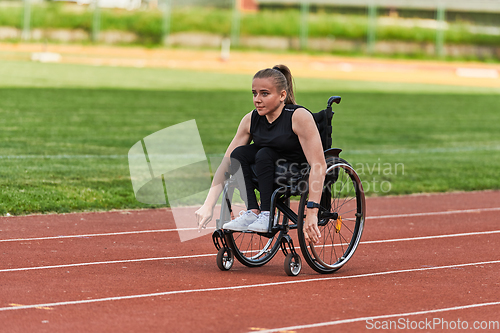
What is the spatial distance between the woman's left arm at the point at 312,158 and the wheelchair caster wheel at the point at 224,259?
0.64m

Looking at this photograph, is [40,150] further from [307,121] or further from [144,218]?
[307,121]

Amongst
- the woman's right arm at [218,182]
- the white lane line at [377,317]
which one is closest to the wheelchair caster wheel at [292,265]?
the woman's right arm at [218,182]

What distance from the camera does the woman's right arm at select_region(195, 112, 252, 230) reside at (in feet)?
17.2

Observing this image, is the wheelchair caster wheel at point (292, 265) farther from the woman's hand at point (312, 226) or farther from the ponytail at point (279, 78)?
the ponytail at point (279, 78)

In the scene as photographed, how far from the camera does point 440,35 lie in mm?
49656

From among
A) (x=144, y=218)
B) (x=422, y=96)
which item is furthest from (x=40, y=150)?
(x=422, y=96)

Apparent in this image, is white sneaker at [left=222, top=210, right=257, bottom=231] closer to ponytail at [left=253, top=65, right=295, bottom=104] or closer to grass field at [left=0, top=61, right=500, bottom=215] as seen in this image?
ponytail at [left=253, top=65, right=295, bottom=104]

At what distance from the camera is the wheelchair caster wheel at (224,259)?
541cm

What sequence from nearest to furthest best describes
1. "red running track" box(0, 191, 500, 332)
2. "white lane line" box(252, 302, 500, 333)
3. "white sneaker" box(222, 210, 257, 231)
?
1. "white lane line" box(252, 302, 500, 333)
2. "red running track" box(0, 191, 500, 332)
3. "white sneaker" box(222, 210, 257, 231)

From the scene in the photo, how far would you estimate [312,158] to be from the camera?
518 centimetres

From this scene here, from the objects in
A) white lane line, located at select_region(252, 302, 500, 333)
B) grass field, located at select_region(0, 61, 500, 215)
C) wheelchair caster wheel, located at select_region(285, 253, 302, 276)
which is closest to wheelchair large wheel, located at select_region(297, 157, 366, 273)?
wheelchair caster wheel, located at select_region(285, 253, 302, 276)

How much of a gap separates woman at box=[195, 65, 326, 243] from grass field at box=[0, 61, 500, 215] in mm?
3197

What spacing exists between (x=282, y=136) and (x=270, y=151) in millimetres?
148

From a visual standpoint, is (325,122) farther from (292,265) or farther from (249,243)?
(249,243)
